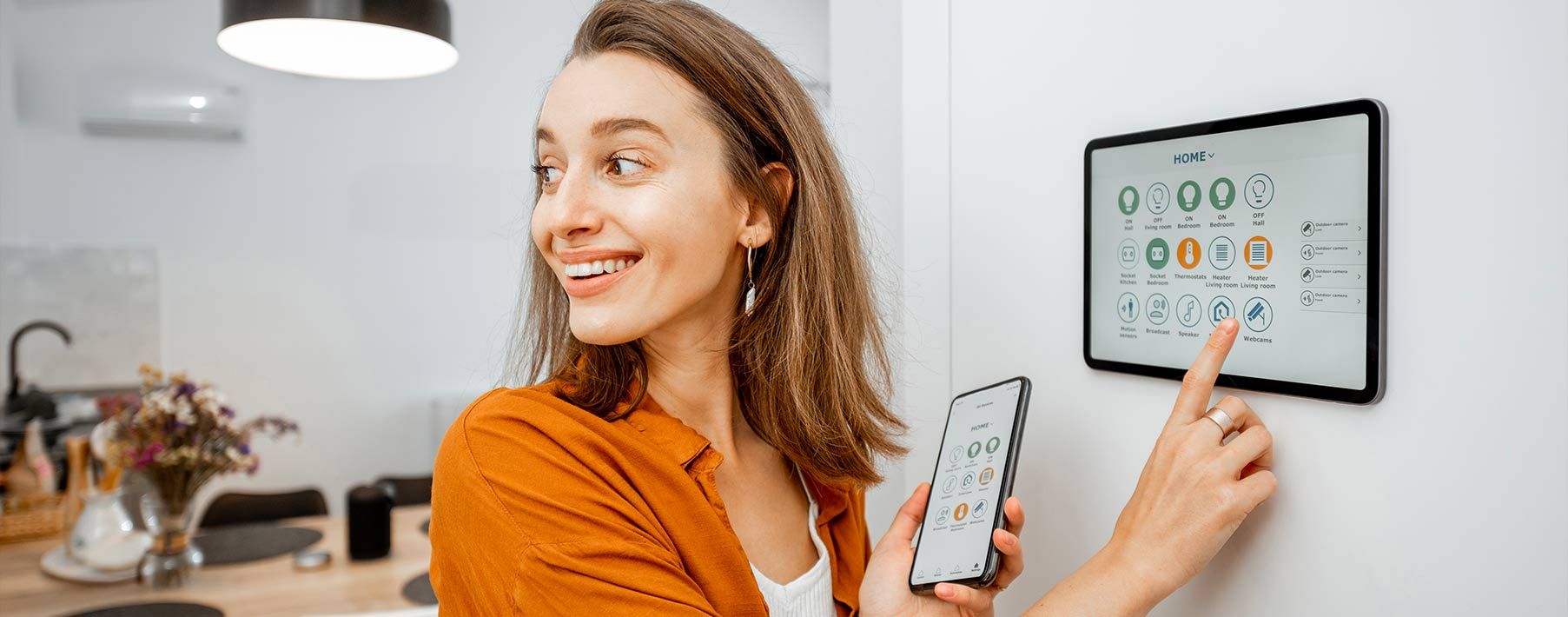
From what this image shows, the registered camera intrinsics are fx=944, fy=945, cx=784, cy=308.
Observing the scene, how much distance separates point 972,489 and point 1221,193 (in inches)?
12.9

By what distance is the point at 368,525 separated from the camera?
2217 millimetres

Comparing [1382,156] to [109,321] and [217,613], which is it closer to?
[217,613]

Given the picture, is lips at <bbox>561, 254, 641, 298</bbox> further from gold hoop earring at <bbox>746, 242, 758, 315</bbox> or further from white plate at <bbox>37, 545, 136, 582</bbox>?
white plate at <bbox>37, 545, 136, 582</bbox>

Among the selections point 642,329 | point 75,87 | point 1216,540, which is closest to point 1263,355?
point 1216,540

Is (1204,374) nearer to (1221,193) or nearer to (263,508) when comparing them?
(1221,193)

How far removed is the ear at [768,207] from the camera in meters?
0.91

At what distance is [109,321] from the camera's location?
130 inches

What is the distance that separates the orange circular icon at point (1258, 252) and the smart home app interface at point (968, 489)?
21 cm

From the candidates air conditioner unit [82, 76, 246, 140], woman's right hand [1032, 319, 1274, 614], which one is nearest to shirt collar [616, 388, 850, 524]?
woman's right hand [1032, 319, 1274, 614]

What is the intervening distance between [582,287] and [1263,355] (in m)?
0.57

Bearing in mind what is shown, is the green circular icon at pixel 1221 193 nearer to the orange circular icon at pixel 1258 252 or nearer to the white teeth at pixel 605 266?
the orange circular icon at pixel 1258 252

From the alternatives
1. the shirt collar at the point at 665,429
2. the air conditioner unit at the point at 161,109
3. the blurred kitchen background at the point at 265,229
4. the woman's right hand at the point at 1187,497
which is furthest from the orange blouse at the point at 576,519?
the air conditioner unit at the point at 161,109

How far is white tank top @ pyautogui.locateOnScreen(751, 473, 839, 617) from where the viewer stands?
36.0 inches

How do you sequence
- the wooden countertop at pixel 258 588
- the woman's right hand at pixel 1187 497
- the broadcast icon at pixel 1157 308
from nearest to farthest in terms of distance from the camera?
the woman's right hand at pixel 1187 497 → the broadcast icon at pixel 1157 308 → the wooden countertop at pixel 258 588
